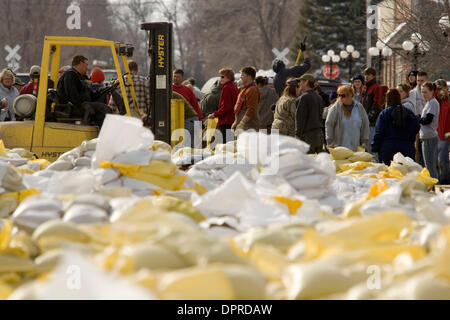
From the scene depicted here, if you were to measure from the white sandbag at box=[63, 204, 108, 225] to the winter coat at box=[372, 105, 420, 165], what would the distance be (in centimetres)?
Answer: 646

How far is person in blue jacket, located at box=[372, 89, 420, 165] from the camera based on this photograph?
917 centimetres

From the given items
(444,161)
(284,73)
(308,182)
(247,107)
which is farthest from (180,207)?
(284,73)

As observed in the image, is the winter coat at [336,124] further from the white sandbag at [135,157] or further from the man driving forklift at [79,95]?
the white sandbag at [135,157]

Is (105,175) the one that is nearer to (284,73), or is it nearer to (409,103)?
(409,103)

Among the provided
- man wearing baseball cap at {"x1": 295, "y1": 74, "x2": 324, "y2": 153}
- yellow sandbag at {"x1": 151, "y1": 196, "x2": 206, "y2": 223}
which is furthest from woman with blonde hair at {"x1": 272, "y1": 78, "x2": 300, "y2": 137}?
yellow sandbag at {"x1": 151, "y1": 196, "x2": 206, "y2": 223}

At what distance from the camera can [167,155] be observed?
177 inches

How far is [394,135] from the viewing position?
9203mm

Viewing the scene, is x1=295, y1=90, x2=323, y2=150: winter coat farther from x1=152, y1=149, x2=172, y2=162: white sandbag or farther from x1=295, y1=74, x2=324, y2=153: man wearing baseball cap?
x1=152, y1=149, x2=172, y2=162: white sandbag

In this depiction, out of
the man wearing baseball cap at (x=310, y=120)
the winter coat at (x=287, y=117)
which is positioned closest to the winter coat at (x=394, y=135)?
the man wearing baseball cap at (x=310, y=120)

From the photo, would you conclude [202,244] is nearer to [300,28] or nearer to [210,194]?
[210,194]

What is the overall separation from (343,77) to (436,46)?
36.0m
